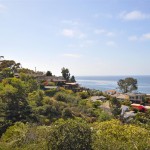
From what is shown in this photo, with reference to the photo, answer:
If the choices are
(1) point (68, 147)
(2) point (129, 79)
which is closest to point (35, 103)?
(1) point (68, 147)

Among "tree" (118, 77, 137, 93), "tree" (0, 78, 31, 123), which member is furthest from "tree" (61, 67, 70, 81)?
"tree" (0, 78, 31, 123)

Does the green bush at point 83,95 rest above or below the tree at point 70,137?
below

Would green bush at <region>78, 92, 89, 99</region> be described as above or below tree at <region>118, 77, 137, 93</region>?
below

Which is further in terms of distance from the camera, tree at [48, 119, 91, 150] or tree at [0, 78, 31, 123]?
tree at [0, 78, 31, 123]

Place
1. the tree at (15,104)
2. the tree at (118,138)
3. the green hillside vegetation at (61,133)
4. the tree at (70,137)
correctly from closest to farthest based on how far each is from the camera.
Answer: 1. the tree at (70,137)
2. the green hillside vegetation at (61,133)
3. the tree at (118,138)
4. the tree at (15,104)

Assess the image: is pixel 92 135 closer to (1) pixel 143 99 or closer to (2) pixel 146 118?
(2) pixel 146 118

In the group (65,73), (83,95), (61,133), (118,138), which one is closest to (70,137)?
(61,133)

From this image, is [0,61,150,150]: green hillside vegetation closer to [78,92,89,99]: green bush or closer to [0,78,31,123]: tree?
[0,78,31,123]: tree

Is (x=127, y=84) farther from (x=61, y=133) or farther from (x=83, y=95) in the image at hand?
(x=61, y=133)

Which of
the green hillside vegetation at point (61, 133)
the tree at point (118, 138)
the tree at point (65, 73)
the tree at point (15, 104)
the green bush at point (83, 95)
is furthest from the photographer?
the tree at point (65, 73)

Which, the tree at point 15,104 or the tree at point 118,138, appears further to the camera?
the tree at point 15,104

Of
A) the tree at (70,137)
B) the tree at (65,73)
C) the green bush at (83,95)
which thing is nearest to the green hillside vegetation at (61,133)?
the tree at (70,137)

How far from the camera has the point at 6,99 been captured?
2986cm

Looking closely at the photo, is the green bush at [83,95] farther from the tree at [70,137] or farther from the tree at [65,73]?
the tree at [70,137]
